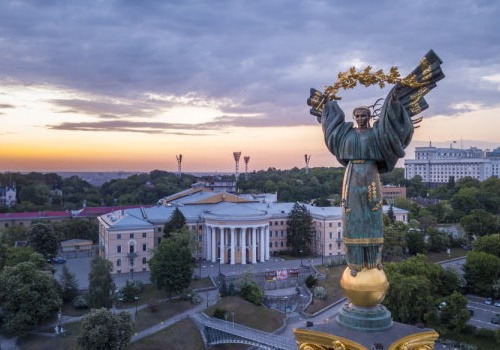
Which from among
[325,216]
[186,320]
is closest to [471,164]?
[325,216]

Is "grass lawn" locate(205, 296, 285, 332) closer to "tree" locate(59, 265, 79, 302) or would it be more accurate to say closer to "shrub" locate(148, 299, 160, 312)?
"shrub" locate(148, 299, 160, 312)

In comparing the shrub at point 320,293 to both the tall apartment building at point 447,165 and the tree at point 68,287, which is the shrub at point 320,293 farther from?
the tall apartment building at point 447,165

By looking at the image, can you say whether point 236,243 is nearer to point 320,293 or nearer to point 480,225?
point 320,293

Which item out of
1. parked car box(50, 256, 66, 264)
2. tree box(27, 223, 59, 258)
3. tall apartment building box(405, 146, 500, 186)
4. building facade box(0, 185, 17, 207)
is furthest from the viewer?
tall apartment building box(405, 146, 500, 186)

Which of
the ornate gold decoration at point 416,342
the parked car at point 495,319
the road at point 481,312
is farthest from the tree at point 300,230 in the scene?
the ornate gold decoration at point 416,342

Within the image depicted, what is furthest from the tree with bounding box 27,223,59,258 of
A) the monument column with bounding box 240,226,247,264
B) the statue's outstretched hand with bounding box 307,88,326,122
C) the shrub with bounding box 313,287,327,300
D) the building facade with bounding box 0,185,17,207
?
the building facade with bounding box 0,185,17,207

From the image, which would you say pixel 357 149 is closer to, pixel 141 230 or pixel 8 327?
pixel 8 327
